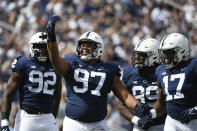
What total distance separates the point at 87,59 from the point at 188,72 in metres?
1.09

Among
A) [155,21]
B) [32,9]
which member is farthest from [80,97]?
[155,21]

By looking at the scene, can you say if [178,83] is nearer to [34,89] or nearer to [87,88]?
[87,88]

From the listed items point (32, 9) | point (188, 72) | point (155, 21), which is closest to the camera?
point (188, 72)

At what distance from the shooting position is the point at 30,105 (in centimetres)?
637

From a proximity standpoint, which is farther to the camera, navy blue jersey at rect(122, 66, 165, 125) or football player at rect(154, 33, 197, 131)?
navy blue jersey at rect(122, 66, 165, 125)

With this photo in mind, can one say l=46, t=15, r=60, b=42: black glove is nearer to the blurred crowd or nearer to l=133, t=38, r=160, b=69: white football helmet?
l=133, t=38, r=160, b=69: white football helmet

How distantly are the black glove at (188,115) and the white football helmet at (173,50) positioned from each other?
54 centimetres

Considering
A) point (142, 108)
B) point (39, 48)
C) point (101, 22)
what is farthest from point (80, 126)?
point (101, 22)

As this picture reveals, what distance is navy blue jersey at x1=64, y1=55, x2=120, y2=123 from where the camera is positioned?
5844mm

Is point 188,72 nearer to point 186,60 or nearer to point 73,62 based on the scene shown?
point 186,60

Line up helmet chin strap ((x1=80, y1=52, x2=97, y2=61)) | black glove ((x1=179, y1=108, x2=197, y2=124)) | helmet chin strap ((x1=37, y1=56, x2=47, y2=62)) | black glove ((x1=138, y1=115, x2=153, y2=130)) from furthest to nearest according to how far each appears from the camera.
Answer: helmet chin strap ((x1=37, y1=56, x2=47, y2=62)) < black glove ((x1=138, y1=115, x2=153, y2=130)) < helmet chin strap ((x1=80, y1=52, x2=97, y2=61)) < black glove ((x1=179, y1=108, x2=197, y2=124))

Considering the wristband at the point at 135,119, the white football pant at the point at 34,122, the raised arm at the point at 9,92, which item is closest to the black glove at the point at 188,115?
the wristband at the point at 135,119

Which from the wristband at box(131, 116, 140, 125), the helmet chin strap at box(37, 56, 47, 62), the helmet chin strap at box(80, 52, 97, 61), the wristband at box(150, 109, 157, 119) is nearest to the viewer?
the helmet chin strap at box(80, 52, 97, 61)

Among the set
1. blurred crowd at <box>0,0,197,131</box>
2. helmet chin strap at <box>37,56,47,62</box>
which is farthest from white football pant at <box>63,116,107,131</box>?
blurred crowd at <box>0,0,197,131</box>
